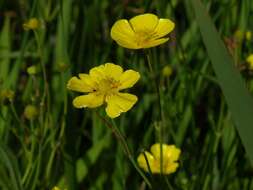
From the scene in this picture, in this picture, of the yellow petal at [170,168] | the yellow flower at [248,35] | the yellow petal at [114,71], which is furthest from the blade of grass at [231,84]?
the yellow flower at [248,35]

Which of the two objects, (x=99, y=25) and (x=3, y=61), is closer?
(x=3, y=61)

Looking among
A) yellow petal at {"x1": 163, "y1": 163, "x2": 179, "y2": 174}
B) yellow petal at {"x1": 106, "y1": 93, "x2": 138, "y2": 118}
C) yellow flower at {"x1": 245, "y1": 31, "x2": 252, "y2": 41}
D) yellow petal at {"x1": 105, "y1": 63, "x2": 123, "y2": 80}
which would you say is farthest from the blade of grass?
yellow flower at {"x1": 245, "y1": 31, "x2": 252, "y2": 41}

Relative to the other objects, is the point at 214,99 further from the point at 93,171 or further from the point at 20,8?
the point at 20,8

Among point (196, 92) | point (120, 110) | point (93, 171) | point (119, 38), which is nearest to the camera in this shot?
point (120, 110)

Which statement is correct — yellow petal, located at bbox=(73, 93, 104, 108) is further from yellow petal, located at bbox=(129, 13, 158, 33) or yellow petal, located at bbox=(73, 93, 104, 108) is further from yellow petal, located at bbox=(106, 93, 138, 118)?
yellow petal, located at bbox=(129, 13, 158, 33)

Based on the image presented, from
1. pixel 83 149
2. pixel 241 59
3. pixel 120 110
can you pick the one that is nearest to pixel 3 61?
pixel 83 149

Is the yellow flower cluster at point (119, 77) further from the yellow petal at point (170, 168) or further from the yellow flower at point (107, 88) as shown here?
the yellow petal at point (170, 168)
